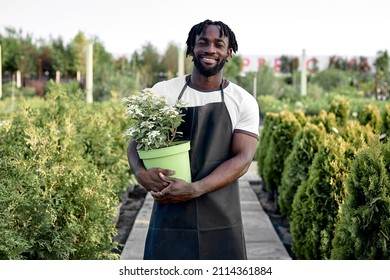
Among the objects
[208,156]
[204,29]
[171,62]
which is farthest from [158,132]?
[171,62]

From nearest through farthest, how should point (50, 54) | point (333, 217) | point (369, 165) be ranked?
point (369, 165), point (333, 217), point (50, 54)

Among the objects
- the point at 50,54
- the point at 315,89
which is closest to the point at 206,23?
the point at 315,89

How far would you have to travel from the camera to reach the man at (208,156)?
245 centimetres

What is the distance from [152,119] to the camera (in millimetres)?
2475

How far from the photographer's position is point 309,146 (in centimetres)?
591

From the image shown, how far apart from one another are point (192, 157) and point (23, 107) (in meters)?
4.15

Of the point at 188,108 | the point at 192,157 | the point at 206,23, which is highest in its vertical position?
the point at 206,23

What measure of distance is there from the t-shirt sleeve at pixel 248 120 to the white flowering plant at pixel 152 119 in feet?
0.83

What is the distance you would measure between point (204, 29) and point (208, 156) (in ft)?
1.77

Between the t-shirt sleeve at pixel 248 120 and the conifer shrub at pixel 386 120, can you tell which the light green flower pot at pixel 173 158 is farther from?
the conifer shrub at pixel 386 120

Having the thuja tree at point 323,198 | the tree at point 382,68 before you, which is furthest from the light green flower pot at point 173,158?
the tree at point 382,68
